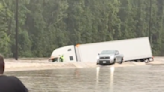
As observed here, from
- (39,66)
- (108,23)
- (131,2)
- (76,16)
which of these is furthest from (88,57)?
(131,2)

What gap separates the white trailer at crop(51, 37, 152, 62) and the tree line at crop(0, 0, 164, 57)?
13.3 meters

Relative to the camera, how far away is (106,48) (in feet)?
151

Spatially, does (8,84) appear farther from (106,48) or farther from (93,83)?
(106,48)

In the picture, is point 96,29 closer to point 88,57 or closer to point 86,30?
point 86,30

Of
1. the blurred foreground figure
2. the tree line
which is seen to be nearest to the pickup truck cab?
the tree line

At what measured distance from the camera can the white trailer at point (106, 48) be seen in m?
42.7

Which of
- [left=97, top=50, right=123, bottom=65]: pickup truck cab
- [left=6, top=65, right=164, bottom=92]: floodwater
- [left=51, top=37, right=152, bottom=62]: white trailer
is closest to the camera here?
[left=6, top=65, right=164, bottom=92]: floodwater

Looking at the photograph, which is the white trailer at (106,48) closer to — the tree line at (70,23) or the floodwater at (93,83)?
the tree line at (70,23)

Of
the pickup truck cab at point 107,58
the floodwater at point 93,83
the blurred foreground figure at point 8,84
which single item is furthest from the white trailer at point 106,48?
the blurred foreground figure at point 8,84

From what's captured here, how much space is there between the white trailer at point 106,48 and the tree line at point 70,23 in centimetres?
→ 1327

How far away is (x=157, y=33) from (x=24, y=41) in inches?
1192

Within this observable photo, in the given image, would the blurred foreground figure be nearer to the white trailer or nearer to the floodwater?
the floodwater

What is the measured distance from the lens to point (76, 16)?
63344 mm

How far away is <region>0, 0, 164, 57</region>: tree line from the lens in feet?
180
